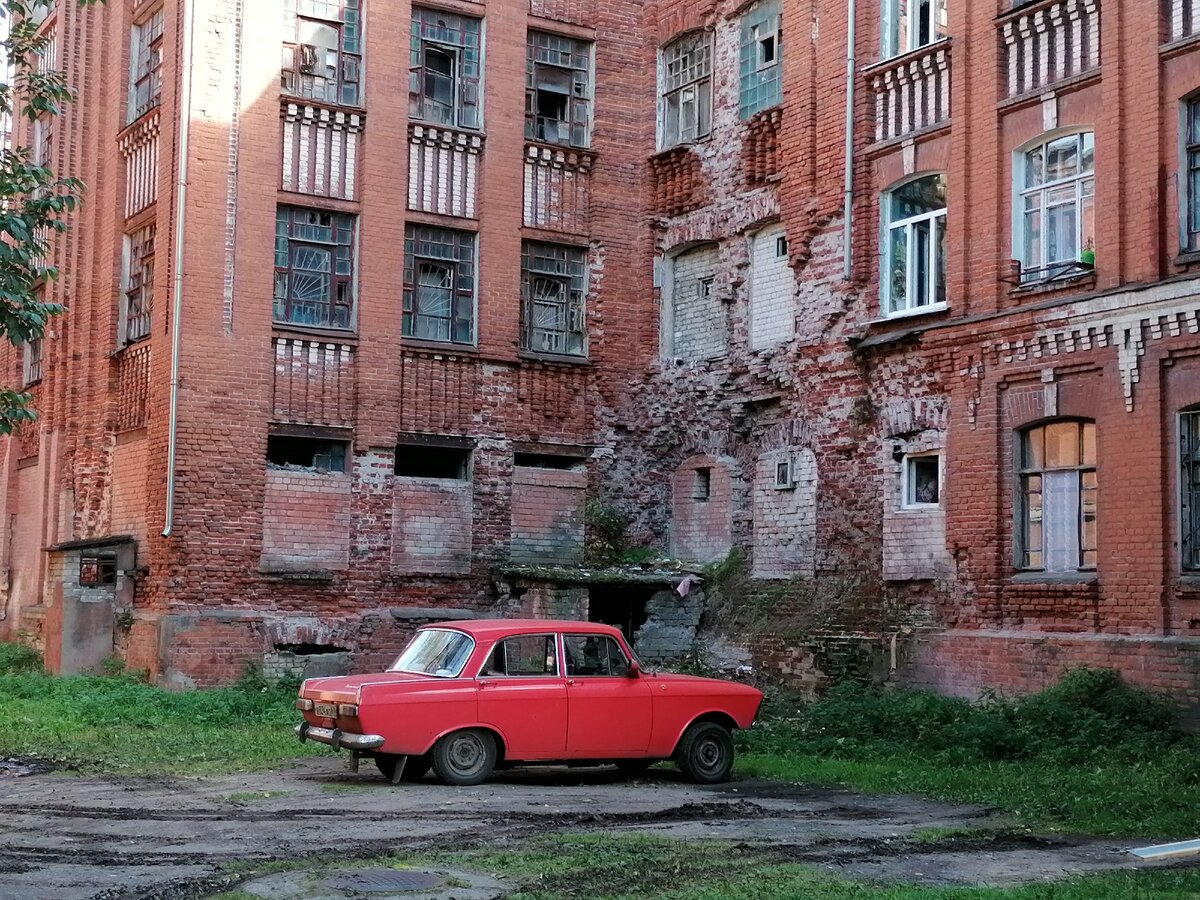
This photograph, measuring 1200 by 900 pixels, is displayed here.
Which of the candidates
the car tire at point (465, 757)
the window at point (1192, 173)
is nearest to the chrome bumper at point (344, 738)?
the car tire at point (465, 757)

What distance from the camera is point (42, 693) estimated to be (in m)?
21.1

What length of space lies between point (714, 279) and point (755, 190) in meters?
1.76

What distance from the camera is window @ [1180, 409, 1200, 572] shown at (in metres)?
16.1

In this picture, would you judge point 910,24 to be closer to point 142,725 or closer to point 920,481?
point 920,481

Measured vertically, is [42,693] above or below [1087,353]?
below

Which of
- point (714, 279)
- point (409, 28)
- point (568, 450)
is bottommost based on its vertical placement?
point (568, 450)

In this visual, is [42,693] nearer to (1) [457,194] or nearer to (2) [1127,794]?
(1) [457,194]

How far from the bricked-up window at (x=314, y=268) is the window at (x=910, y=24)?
827cm

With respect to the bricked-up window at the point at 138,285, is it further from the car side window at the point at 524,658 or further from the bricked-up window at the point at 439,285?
the car side window at the point at 524,658

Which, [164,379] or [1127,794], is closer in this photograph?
[1127,794]

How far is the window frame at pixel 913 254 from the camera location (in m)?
19.4

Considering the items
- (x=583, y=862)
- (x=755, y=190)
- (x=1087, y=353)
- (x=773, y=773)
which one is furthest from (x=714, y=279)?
(x=583, y=862)

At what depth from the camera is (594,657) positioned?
14359 mm

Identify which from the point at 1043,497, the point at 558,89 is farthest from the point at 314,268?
the point at 1043,497
